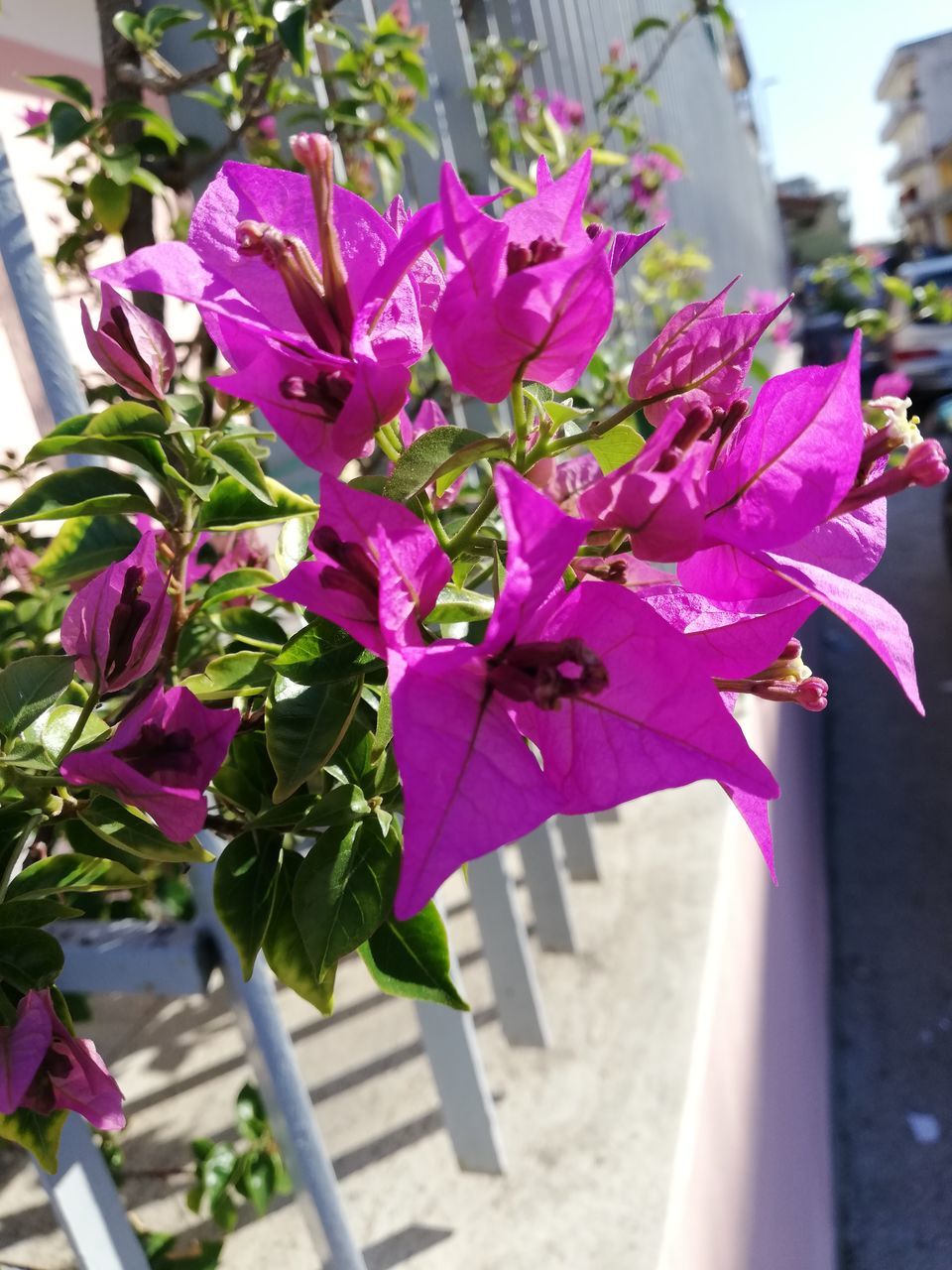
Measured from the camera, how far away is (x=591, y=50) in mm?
1912

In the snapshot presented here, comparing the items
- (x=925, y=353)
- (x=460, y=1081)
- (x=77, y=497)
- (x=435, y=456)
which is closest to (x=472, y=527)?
(x=435, y=456)

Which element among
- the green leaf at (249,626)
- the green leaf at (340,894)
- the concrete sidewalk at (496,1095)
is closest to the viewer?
the green leaf at (340,894)

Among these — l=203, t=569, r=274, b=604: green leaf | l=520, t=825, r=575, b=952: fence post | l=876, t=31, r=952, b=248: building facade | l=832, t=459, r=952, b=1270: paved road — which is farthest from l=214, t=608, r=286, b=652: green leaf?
l=876, t=31, r=952, b=248: building facade

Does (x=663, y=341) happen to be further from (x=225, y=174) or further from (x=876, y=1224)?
(x=876, y=1224)

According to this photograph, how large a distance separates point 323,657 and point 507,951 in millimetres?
818

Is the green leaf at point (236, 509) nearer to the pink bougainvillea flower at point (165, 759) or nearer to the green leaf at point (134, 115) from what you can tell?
the pink bougainvillea flower at point (165, 759)

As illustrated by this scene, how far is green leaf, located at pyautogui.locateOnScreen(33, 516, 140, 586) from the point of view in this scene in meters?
0.48

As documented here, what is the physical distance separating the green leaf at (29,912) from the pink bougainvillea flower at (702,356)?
0.97ft

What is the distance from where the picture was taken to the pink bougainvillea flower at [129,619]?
34 cm

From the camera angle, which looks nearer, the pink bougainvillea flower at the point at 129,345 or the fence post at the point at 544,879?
the pink bougainvillea flower at the point at 129,345

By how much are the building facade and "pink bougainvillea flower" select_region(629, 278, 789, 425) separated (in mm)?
19608

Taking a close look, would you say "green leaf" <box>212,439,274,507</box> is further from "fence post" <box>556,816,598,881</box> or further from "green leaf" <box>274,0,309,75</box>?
"fence post" <box>556,816,598,881</box>

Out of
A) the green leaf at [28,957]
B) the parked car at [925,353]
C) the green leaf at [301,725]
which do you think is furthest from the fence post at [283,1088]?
the parked car at [925,353]

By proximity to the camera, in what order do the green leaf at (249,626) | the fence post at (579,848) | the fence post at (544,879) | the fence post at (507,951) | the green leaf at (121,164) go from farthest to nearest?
1. the fence post at (579,848)
2. the fence post at (544,879)
3. the fence post at (507,951)
4. the green leaf at (121,164)
5. the green leaf at (249,626)
